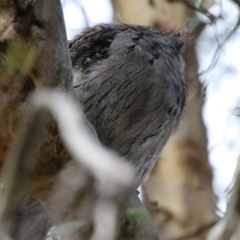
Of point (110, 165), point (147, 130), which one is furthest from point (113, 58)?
point (110, 165)

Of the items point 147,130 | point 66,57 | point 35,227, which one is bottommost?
point 35,227

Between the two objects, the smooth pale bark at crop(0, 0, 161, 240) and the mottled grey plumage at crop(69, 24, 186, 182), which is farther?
the mottled grey plumage at crop(69, 24, 186, 182)

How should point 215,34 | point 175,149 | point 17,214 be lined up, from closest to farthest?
1. point 17,214
2. point 215,34
3. point 175,149

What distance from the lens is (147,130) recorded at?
2172mm

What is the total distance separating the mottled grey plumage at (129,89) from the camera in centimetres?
208

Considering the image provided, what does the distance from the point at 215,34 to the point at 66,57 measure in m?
1.49

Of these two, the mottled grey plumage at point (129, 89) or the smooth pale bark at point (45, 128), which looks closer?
the smooth pale bark at point (45, 128)

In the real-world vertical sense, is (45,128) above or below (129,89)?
above

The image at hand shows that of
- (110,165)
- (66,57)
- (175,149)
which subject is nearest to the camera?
(110,165)

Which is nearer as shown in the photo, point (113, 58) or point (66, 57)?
point (66, 57)

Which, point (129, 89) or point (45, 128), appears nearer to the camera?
point (45, 128)

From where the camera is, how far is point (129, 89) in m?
2.11

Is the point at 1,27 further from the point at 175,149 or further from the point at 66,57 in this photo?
the point at 175,149

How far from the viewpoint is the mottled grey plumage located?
6.82 ft
